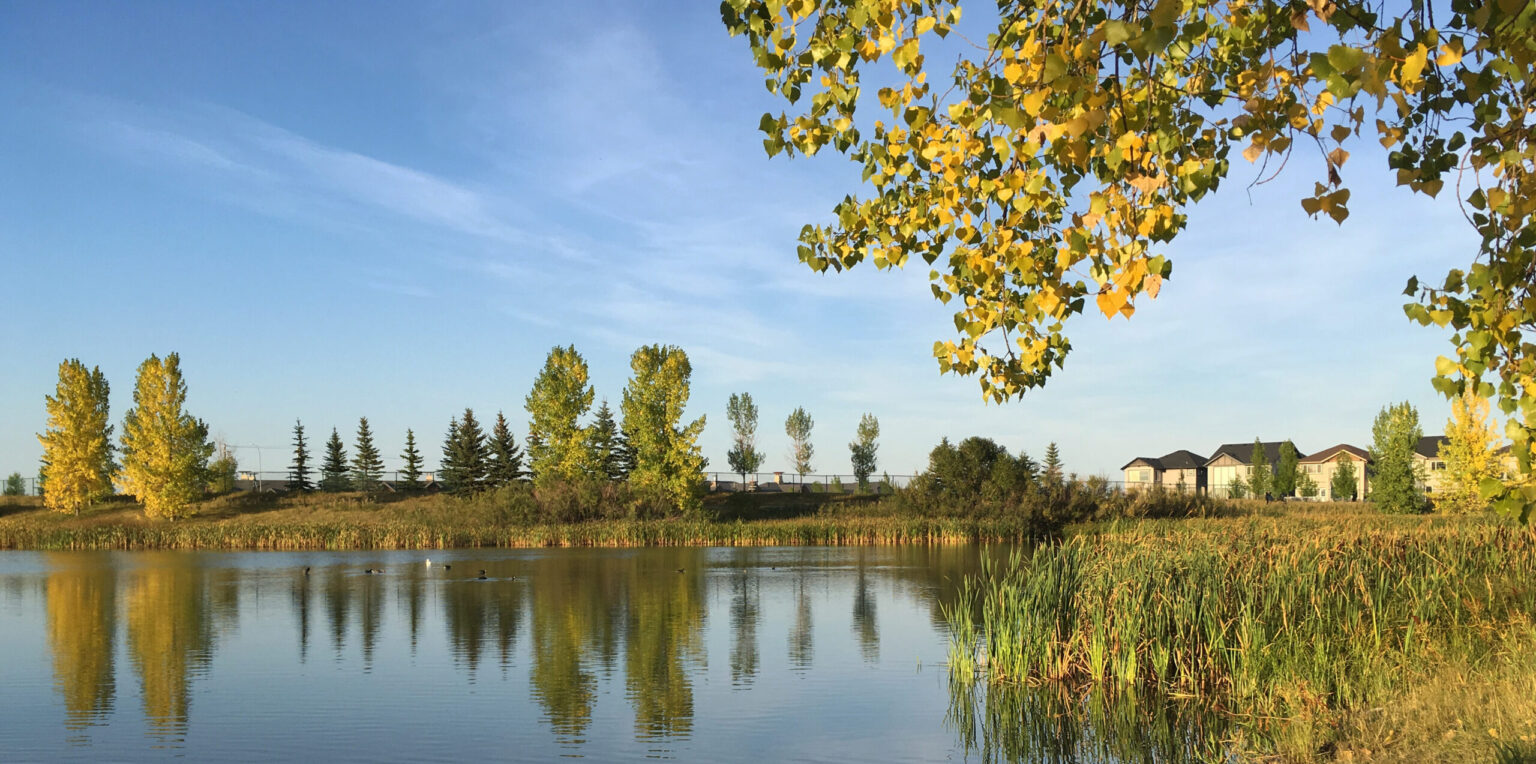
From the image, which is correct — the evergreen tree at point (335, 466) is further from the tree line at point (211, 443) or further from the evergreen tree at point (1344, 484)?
the evergreen tree at point (1344, 484)

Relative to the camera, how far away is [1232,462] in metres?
92.5

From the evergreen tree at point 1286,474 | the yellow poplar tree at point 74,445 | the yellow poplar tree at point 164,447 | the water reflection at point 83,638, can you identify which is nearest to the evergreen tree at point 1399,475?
the evergreen tree at point 1286,474

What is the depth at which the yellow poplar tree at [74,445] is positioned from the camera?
5900 centimetres

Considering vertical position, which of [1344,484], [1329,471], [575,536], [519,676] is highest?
[1329,471]

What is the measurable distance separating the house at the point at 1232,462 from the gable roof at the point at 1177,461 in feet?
5.65

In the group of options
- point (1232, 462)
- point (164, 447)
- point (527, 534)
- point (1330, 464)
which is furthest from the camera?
point (1232, 462)

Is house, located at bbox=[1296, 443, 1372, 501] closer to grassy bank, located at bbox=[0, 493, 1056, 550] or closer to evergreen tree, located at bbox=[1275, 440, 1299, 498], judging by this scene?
evergreen tree, located at bbox=[1275, 440, 1299, 498]

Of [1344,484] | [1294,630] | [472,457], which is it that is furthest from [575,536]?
[1344,484]

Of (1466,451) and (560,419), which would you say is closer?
(1466,451)

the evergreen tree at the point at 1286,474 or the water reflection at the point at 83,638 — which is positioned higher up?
the evergreen tree at the point at 1286,474

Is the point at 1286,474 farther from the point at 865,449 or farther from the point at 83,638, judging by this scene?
the point at 83,638

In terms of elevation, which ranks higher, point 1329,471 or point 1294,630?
point 1329,471

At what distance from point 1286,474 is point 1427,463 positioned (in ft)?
32.4

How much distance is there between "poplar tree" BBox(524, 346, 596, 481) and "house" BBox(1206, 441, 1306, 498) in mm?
56194
